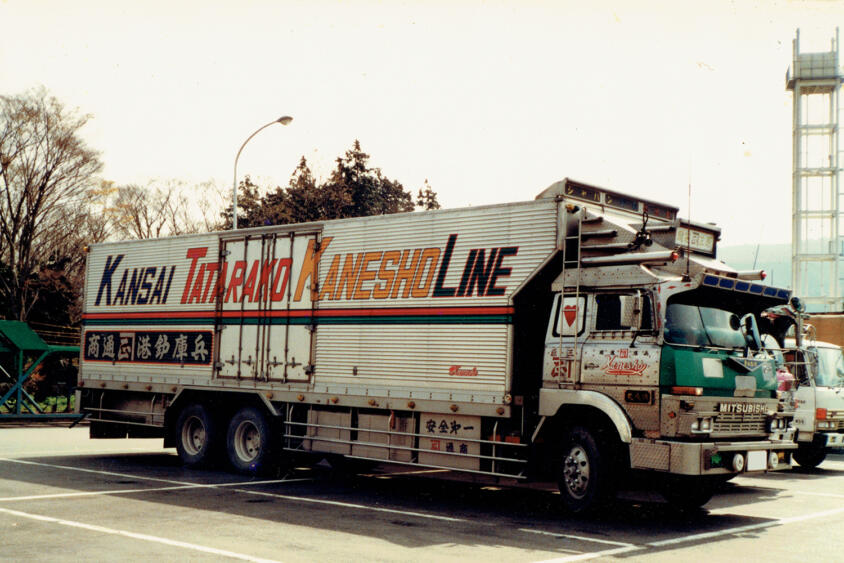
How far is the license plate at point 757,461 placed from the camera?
1053 centimetres

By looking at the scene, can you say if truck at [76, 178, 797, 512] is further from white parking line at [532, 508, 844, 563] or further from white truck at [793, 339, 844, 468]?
white truck at [793, 339, 844, 468]

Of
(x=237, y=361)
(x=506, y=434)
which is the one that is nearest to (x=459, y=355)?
(x=506, y=434)

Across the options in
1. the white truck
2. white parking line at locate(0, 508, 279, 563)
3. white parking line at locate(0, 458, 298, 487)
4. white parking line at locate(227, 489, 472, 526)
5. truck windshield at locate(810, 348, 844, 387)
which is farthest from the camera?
truck windshield at locate(810, 348, 844, 387)

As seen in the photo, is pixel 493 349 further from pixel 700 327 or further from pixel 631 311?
pixel 700 327

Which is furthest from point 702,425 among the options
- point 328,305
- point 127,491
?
point 127,491

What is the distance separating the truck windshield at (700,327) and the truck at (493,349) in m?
0.02

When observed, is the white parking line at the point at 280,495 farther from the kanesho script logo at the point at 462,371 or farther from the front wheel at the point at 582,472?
the kanesho script logo at the point at 462,371

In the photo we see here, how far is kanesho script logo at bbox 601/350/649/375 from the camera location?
10398mm

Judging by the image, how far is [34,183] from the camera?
33.5 m

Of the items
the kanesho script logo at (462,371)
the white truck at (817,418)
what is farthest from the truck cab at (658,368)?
the white truck at (817,418)

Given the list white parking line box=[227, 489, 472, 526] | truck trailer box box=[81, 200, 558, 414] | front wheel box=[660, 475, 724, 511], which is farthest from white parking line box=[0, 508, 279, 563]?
front wheel box=[660, 475, 724, 511]

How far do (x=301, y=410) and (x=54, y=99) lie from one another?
23032mm

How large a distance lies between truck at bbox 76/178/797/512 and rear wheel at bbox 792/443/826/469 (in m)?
6.37

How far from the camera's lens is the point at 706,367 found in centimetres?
1048
